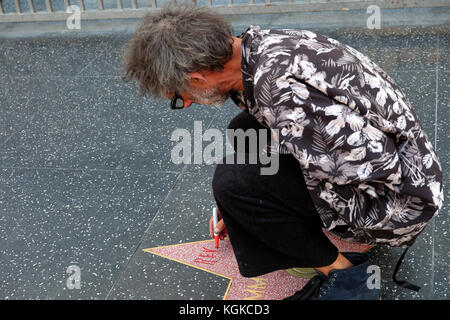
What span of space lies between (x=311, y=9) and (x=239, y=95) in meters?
3.13

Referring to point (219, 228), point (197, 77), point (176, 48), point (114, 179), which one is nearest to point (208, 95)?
point (197, 77)

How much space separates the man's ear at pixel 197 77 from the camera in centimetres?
180

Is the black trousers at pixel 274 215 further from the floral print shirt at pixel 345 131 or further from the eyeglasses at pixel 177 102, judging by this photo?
the eyeglasses at pixel 177 102

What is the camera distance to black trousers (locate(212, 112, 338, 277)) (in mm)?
1854

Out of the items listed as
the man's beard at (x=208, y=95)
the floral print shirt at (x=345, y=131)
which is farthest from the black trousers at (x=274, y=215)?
the man's beard at (x=208, y=95)

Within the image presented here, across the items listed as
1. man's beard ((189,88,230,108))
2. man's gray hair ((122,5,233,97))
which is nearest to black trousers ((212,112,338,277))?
man's beard ((189,88,230,108))

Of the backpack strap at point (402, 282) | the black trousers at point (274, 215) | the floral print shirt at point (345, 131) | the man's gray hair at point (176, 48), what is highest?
the man's gray hair at point (176, 48)

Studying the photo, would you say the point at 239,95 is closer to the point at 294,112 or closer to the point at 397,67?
the point at 294,112

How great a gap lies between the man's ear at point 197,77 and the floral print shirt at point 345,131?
0.45 feet

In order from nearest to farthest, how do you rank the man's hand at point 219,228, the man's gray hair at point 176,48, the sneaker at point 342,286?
the man's gray hair at point 176,48
the sneaker at point 342,286
the man's hand at point 219,228

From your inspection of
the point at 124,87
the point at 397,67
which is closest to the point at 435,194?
the point at 397,67

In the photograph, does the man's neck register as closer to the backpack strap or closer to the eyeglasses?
the eyeglasses

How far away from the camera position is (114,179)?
9.61ft

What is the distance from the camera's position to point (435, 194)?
175 centimetres
